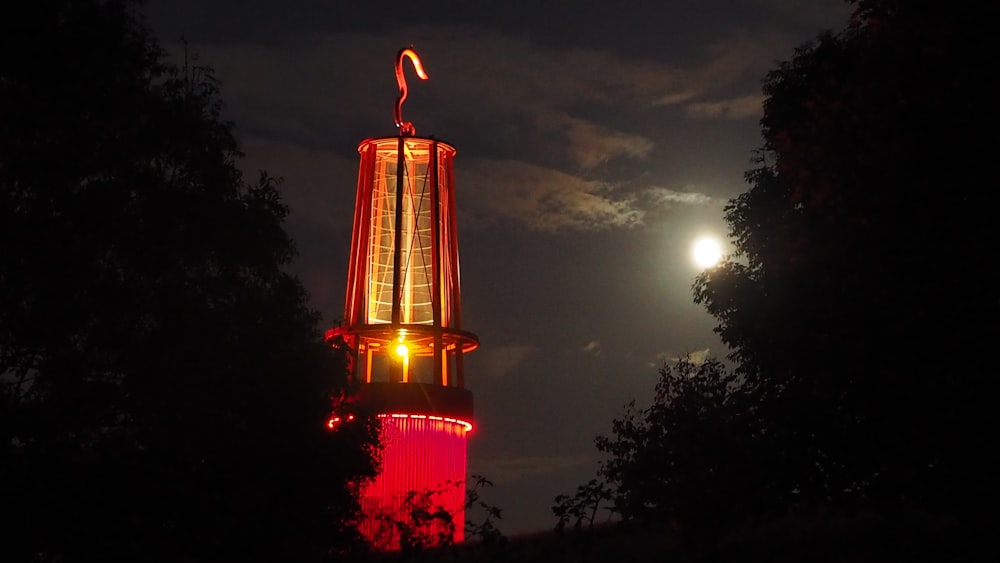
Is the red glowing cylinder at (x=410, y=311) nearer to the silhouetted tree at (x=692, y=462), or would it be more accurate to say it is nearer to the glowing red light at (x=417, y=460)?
the glowing red light at (x=417, y=460)

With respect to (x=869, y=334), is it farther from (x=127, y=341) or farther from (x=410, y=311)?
(x=410, y=311)

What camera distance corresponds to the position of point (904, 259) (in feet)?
64.7

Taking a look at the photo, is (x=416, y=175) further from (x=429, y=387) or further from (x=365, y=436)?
(x=365, y=436)

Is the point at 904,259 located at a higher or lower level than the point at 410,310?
lower

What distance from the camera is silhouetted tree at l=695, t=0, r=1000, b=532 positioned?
1894 cm

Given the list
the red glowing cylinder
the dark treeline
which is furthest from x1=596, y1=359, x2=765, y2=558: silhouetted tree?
the red glowing cylinder

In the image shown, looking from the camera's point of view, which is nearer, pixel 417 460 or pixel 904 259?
pixel 904 259

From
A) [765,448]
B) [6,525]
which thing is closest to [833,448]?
[765,448]

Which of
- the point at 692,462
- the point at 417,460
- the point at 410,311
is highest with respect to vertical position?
the point at 410,311

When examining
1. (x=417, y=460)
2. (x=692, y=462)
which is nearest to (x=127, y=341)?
(x=692, y=462)

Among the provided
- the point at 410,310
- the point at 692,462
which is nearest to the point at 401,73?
the point at 410,310

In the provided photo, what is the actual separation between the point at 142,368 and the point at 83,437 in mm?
1357

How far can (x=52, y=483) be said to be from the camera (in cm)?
1902

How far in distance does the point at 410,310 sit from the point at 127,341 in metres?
21.7
